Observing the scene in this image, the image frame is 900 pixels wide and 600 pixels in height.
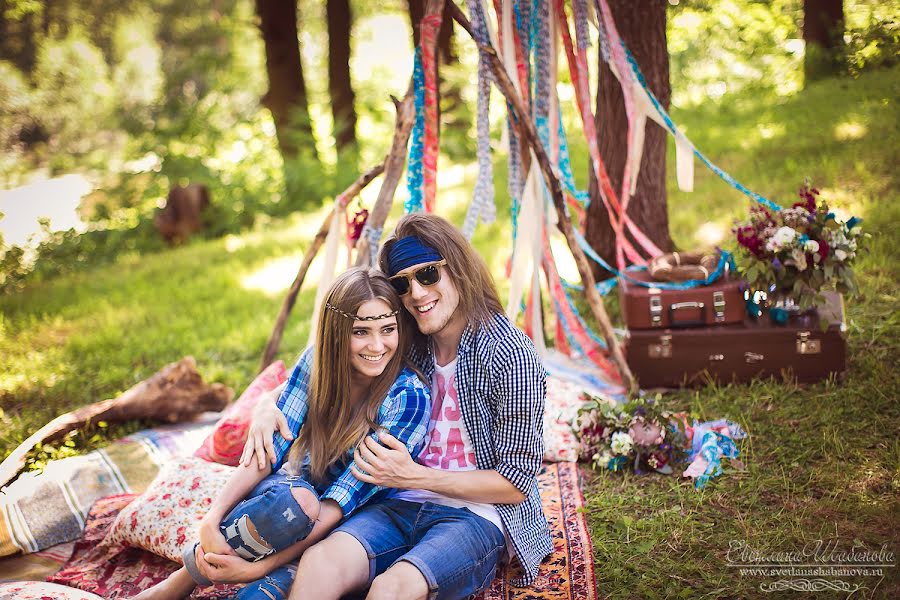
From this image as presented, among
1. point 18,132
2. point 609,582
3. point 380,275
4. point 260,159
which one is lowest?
point 609,582

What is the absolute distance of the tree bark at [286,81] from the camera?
33.6 ft

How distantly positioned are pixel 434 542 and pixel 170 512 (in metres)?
1.33

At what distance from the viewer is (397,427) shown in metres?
2.56

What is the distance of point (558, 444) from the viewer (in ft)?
12.1

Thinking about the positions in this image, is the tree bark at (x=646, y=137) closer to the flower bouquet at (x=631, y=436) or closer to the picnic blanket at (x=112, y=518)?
the picnic blanket at (x=112, y=518)

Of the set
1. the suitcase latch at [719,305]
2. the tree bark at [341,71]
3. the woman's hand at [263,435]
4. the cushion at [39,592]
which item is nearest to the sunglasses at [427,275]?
the woman's hand at [263,435]

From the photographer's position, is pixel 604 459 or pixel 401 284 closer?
pixel 401 284

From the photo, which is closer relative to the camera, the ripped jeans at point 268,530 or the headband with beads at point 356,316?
the ripped jeans at point 268,530

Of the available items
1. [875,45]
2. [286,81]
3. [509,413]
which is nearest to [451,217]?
[875,45]

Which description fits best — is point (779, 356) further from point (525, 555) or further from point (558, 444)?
point (525, 555)

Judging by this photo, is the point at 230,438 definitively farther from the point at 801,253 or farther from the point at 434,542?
the point at 801,253

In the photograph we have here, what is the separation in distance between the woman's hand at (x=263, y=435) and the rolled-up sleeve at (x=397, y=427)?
253mm

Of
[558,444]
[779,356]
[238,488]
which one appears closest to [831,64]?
[779,356]

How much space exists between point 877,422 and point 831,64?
598 cm
